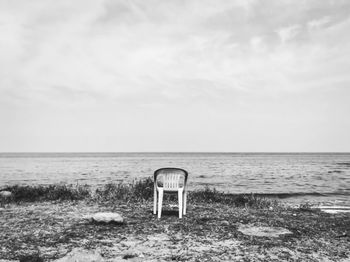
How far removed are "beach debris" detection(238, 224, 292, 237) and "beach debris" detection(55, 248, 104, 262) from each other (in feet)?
11.1

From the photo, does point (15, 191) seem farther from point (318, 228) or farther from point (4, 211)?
point (318, 228)

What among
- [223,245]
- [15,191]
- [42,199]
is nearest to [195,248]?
[223,245]

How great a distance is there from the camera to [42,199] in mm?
12078

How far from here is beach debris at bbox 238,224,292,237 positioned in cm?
722

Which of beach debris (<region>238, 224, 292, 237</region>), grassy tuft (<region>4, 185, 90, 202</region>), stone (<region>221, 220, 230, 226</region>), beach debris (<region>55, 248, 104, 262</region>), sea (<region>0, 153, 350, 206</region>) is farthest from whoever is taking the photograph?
sea (<region>0, 153, 350, 206</region>)

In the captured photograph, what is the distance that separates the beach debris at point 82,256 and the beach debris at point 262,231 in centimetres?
337

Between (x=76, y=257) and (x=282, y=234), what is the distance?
4474 mm

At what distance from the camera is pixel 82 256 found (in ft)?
18.1

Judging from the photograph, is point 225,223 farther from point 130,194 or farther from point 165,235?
point 130,194

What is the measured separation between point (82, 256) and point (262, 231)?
4116mm

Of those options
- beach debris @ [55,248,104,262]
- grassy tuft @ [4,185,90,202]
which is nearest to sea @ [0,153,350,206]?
grassy tuft @ [4,185,90,202]

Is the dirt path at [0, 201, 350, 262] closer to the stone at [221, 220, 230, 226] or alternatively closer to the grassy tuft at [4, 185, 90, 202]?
the stone at [221, 220, 230, 226]

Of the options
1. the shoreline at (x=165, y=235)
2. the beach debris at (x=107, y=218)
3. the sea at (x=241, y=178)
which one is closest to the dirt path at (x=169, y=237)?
the shoreline at (x=165, y=235)

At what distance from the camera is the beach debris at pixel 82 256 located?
5.33 m
